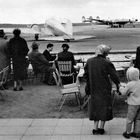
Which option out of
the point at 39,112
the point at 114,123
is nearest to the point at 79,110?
the point at 39,112

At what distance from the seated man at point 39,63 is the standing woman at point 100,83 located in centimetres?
519

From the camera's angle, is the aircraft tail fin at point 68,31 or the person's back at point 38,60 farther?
the aircraft tail fin at point 68,31

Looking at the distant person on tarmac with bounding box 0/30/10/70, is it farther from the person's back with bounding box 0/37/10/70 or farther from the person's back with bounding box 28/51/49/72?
the person's back with bounding box 28/51/49/72

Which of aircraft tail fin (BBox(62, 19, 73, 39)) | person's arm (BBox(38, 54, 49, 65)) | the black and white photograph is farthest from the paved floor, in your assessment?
aircraft tail fin (BBox(62, 19, 73, 39))

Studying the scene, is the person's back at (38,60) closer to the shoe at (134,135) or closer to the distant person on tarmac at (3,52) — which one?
the distant person on tarmac at (3,52)

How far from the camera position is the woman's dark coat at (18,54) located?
11633 millimetres

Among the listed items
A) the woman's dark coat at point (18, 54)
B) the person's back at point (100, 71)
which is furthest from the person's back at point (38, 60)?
the person's back at point (100, 71)

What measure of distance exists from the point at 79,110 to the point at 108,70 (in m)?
2.39

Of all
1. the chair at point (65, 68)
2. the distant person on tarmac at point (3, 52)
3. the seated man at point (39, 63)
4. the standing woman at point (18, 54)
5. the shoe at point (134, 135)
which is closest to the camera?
the shoe at point (134, 135)

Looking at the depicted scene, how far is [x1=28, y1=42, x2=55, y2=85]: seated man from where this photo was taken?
12.6 metres

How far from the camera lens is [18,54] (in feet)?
38.7

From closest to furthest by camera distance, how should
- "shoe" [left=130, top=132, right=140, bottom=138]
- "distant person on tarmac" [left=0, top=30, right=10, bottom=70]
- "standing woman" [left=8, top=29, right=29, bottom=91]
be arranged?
"shoe" [left=130, top=132, right=140, bottom=138], "standing woman" [left=8, top=29, right=29, bottom=91], "distant person on tarmac" [left=0, top=30, right=10, bottom=70]

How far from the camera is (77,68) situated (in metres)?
11.5

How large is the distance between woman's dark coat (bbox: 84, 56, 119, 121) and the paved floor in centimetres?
34
